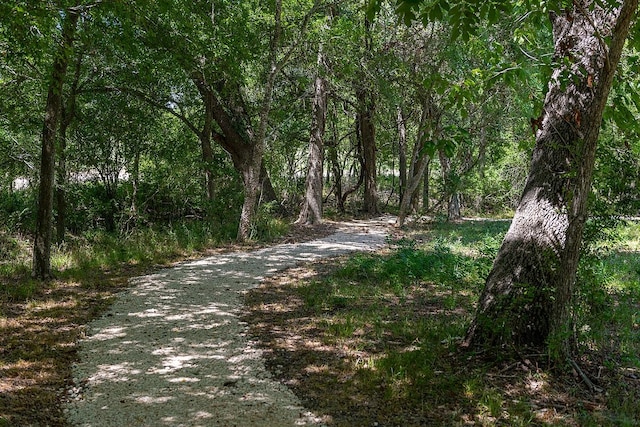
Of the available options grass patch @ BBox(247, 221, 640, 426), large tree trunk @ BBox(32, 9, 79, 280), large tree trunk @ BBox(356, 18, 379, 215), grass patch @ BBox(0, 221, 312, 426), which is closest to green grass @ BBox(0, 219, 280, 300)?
grass patch @ BBox(0, 221, 312, 426)

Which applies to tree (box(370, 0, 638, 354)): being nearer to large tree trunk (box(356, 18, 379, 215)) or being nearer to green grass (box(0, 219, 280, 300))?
green grass (box(0, 219, 280, 300))

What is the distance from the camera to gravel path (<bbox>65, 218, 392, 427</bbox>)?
3764 millimetres

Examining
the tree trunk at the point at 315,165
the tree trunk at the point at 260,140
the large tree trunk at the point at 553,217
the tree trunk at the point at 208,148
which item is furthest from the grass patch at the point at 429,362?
the tree trunk at the point at 315,165

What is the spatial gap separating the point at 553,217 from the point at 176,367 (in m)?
3.80

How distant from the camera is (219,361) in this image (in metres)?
4.89

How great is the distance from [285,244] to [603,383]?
9343 millimetres

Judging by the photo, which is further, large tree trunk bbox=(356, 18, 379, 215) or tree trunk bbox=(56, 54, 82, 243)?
large tree trunk bbox=(356, 18, 379, 215)

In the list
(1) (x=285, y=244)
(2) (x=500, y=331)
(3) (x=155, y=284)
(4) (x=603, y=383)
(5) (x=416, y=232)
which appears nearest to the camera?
(4) (x=603, y=383)

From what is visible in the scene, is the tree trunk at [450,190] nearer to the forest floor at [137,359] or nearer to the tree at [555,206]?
the forest floor at [137,359]

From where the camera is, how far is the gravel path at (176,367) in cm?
376

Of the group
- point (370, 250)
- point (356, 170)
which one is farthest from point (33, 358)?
point (356, 170)

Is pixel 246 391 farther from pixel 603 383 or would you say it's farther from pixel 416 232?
pixel 416 232

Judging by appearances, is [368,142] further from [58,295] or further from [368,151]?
[58,295]

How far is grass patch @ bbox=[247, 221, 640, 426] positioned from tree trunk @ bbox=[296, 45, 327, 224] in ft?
30.9
